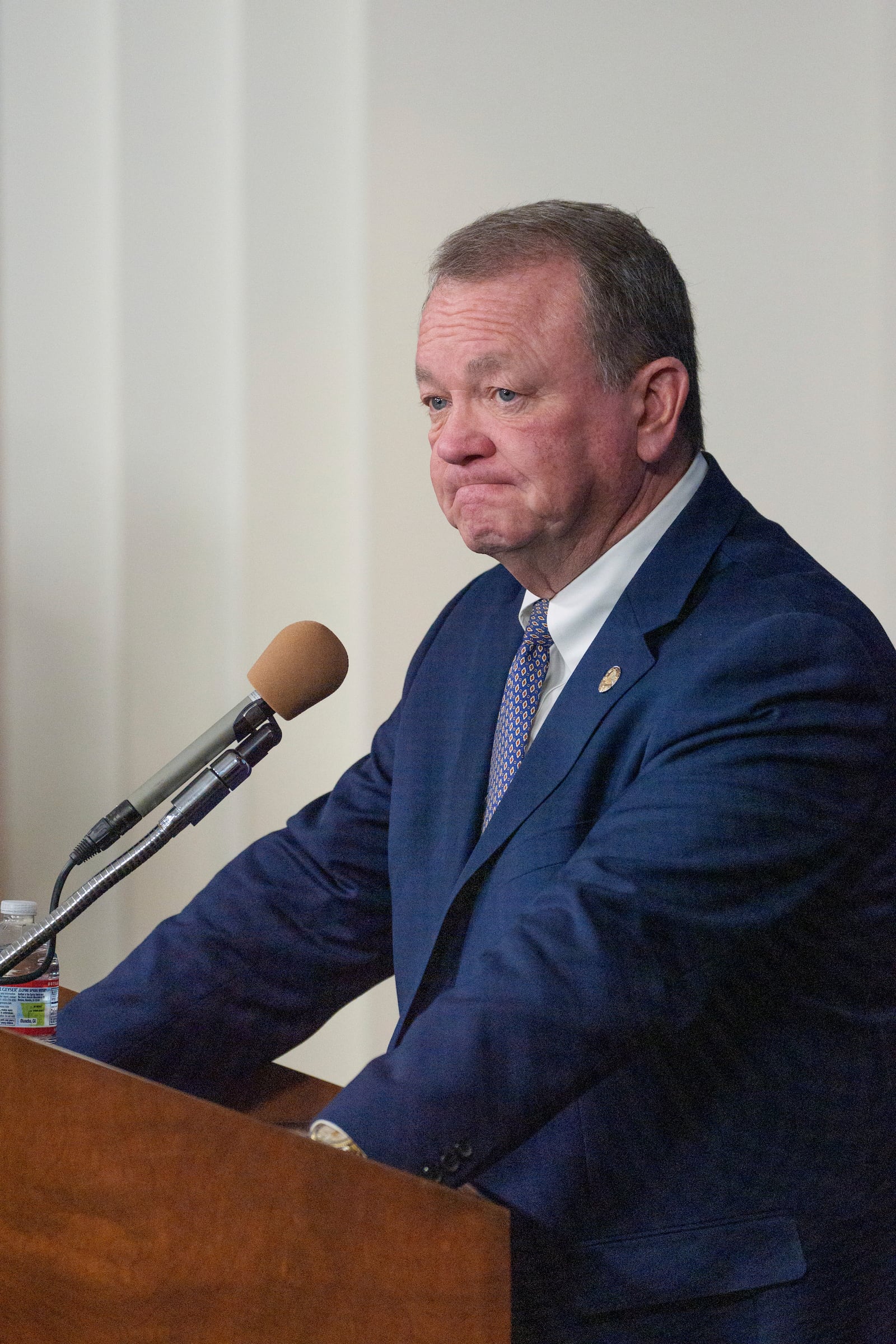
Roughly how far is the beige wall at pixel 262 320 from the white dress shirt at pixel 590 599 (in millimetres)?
1175

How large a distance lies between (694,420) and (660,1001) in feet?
2.47

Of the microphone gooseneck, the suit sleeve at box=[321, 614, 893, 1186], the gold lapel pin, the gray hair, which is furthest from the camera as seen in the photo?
the gray hair

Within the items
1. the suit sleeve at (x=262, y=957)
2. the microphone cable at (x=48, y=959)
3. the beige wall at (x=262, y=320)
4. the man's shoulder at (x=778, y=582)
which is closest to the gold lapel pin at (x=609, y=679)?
the man's shoulder at (x=778, y=582)

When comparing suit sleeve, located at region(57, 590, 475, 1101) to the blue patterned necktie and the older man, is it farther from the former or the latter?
the blue patterned necktie

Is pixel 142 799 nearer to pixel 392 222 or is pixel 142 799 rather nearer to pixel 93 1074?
pixel 93 1074

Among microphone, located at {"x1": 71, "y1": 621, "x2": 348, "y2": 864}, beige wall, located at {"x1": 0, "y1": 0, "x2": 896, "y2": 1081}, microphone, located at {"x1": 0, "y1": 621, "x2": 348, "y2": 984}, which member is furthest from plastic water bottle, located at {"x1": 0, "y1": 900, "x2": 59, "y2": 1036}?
beige wall, located at {"x1": 0, "y1": 0, "x2": 896, "y2": 1081}

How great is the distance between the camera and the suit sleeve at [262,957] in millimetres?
1443

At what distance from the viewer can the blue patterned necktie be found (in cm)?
145

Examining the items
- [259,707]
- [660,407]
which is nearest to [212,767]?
[259,707]

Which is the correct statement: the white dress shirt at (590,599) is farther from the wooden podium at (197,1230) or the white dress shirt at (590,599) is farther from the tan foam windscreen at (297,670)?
the wooden podium at (197,1230)

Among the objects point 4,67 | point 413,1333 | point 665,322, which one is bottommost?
point 413,1333

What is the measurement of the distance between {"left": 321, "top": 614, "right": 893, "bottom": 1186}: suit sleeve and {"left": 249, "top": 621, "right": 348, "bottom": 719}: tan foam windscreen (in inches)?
13.5

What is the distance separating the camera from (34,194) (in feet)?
8.78

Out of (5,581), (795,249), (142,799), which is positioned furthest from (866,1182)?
(5,581)
